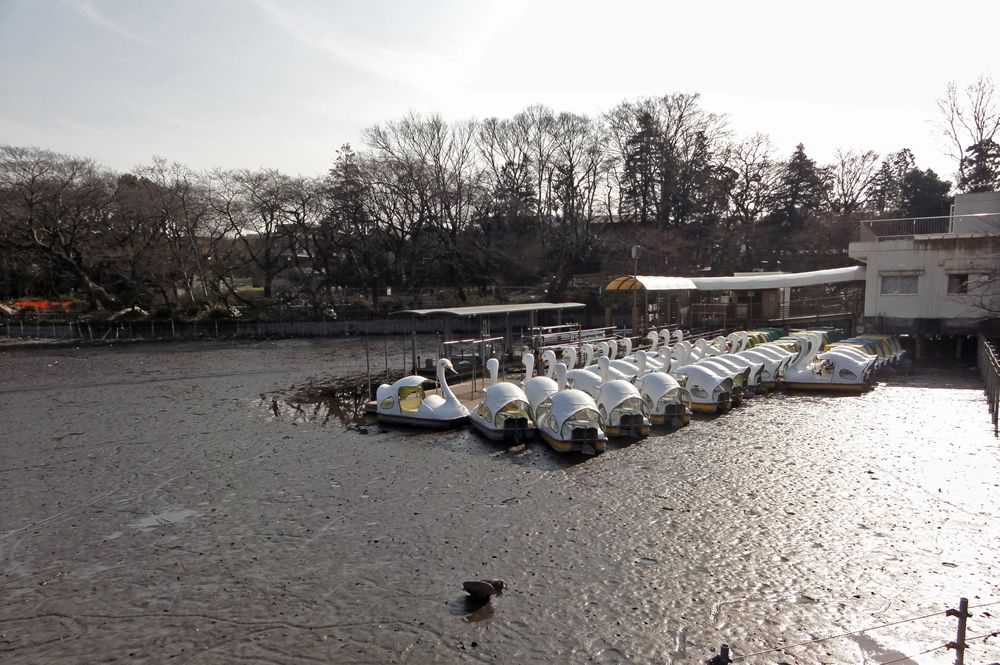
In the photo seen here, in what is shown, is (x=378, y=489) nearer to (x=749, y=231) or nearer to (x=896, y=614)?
(x=896, y=614)

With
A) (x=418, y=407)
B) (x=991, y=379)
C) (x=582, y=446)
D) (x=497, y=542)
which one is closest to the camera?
(x=497, y=542)

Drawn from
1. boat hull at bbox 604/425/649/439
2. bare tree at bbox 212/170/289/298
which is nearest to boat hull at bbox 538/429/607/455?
boat hull at bbox 604/425/649/439

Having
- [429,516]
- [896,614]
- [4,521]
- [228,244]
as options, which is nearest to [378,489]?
[429,516]

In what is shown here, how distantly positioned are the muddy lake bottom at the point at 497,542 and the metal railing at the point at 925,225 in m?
15.7

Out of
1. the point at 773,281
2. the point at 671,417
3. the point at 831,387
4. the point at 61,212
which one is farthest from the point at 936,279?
the point at 61,212

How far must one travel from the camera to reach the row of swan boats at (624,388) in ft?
54.9

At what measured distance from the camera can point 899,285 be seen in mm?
30656

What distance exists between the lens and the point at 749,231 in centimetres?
5153

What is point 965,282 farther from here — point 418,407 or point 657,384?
A: point 418,407

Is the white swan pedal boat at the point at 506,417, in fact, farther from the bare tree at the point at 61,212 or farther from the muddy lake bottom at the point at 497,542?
the bare tree at the point at 61,212

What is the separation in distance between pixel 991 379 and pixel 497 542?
757 inches

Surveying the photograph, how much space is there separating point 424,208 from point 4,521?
4530 centimetres

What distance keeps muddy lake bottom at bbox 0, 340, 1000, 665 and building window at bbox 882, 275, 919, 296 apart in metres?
13.2

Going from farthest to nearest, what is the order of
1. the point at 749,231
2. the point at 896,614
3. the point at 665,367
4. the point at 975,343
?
the point at 749,231
the point at 975,343
the point at 665,367
the point at 896,614
